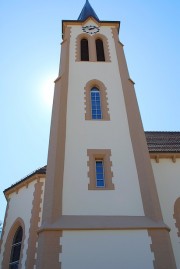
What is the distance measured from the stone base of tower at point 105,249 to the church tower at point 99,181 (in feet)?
0.09

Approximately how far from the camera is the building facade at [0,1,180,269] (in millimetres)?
8977

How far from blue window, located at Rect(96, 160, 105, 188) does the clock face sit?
12579 mm

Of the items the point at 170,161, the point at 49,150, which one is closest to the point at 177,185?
the point at 170,161

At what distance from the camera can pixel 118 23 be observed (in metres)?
21.5

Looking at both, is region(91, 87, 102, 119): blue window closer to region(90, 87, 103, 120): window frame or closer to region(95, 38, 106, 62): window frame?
region(90, 87, 103, 120): window frame

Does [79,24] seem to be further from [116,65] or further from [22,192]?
[22,192]

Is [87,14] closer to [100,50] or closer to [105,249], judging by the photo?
[100,50]

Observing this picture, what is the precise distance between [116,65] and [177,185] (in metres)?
8.02

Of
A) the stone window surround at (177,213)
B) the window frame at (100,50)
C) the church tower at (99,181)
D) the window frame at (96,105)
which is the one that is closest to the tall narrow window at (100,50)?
the window frame at (100,50)

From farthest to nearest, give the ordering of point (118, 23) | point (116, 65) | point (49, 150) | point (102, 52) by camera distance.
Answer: point (118, 23) < point (102, 52) < point (116, 65) < point (49, 150)

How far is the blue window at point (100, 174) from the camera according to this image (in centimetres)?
1119

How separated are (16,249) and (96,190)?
5.69 meters

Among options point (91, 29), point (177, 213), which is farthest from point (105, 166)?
point (91, 29)

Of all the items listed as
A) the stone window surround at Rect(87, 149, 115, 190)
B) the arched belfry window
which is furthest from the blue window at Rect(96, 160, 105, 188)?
the arched belfry window
